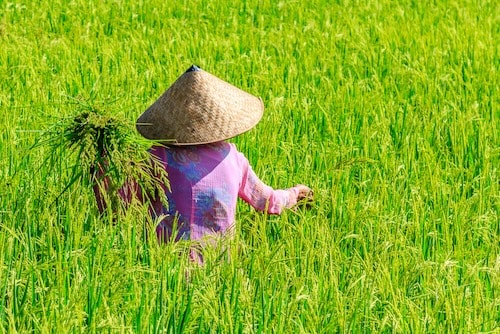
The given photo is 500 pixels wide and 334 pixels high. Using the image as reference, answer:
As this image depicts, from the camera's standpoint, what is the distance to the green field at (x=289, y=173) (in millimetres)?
2381

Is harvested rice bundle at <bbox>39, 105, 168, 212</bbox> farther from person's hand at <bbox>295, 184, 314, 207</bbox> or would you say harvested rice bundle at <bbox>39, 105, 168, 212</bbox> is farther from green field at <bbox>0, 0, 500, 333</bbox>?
person's hand at <bbox>295, 184, 314, 207</bbox>

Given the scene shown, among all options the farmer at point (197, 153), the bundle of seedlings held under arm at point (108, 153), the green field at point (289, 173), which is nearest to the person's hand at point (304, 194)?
the green field at point (289, 173)

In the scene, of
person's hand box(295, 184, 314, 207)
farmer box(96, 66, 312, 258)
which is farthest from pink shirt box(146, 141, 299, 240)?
person's hand box(295, 184, 314, 207)

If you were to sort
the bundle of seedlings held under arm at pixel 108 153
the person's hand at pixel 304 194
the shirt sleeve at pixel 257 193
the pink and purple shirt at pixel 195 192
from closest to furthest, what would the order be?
1. the bundle of seedlings held under arm at pixel 108 153
2. the pink and purple shirt at pixel 195 192
3. the shirt sleeve at pixel 257 193
4. the person's hand at pixel 304 194

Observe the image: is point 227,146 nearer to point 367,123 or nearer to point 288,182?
point 288,182

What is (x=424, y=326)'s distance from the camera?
2.34 m

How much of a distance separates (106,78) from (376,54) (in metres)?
1.38

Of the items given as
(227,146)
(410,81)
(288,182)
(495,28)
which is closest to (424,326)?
(227,146)

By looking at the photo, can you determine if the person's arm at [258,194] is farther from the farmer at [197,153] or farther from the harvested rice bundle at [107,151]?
the harvested rice bundle at [107,151]

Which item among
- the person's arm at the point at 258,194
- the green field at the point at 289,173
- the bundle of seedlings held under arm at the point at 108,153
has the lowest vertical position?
the green field at the point at 289,173

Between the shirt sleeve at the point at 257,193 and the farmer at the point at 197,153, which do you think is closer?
the farmer at the point at 197,153

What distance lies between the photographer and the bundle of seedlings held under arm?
257 centimetres

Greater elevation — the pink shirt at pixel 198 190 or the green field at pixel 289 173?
the pink shirt at pixel 198 190

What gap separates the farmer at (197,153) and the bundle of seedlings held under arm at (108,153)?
0.19 ft
